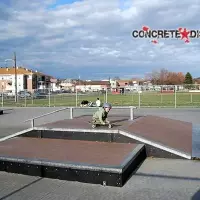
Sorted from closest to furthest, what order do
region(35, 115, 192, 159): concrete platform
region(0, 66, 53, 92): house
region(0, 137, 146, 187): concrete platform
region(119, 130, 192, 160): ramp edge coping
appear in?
1. region(0, 137, 146, 187): concrete platform
2. region(119, 130, 192, 160): ramp edge coping
3. region(35, 115, 192, 159): concrete platform
4. region(0, 66, 53, 92): house

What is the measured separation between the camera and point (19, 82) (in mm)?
123312

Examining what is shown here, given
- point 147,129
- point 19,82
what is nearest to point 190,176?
point 147,129

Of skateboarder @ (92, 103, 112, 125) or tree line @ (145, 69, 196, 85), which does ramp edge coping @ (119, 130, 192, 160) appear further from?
tree line @ (145, 69, 196, 85)

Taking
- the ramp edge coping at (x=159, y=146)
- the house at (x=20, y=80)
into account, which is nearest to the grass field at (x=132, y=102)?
the ramp edge coping at (x=159, y=146)

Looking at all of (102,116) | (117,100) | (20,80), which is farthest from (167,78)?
(102,116)

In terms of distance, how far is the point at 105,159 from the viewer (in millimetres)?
6371

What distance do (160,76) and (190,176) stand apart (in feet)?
427

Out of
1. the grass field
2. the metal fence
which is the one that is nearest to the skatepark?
the metal fence

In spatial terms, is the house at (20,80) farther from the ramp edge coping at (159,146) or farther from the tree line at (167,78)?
the ramp edge coping at (159,146)

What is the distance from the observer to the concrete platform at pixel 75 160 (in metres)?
5.66

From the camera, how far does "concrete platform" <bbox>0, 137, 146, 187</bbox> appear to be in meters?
5.66

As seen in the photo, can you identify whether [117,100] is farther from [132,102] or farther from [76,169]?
[76,169]

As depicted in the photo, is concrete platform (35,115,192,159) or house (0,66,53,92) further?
house (0,66,53,92)

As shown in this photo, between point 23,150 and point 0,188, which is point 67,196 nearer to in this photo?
point 0,188
